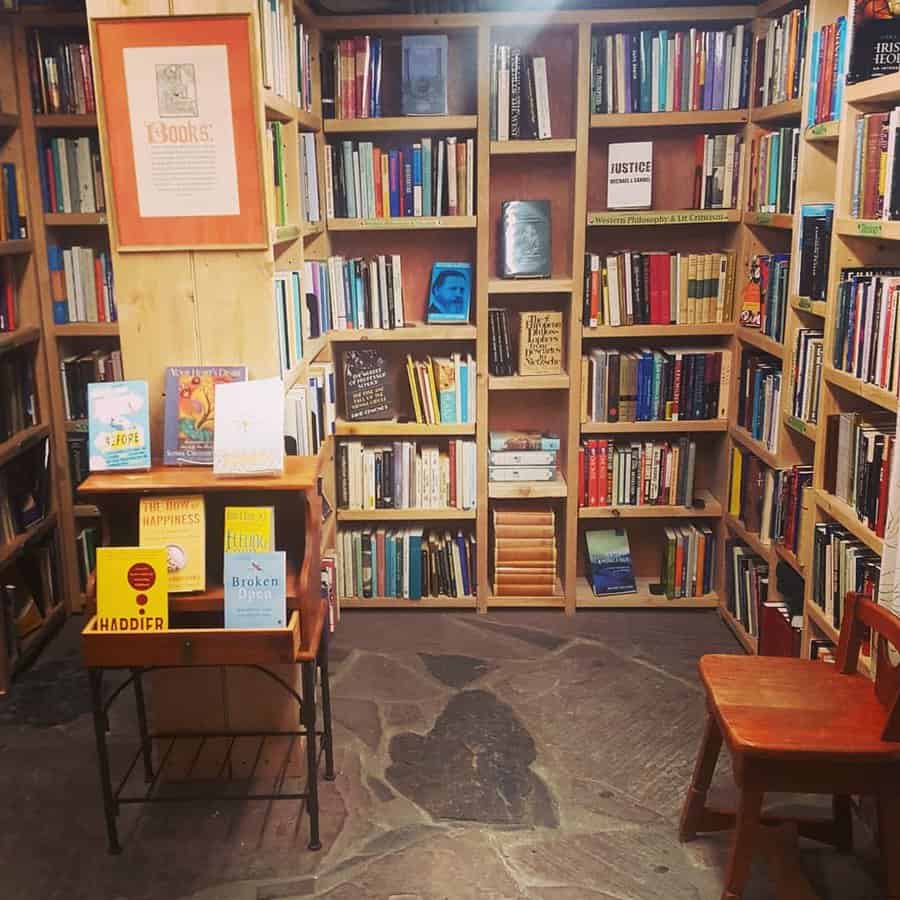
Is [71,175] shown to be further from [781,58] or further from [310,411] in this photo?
[781,58]

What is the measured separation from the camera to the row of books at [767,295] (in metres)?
3.15

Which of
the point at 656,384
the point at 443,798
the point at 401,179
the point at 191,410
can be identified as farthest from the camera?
the point at 656,384

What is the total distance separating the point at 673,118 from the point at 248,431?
209 centimetres

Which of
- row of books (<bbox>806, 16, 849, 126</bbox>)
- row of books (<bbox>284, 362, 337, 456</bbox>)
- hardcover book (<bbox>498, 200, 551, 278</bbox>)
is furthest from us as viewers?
hardcover book (<bbox>498, 200, 551, 278</bbox>)

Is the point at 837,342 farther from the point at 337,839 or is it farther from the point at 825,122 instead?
the point at 337,839

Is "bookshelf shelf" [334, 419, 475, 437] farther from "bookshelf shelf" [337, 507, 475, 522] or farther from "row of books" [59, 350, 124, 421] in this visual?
"row of books" [59, 350, 124, 421]

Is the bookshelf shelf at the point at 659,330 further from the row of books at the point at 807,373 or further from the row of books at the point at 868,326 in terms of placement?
the row of books at the point at 868,326

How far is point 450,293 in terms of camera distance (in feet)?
12.0

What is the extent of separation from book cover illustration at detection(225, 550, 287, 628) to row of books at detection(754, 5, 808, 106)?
222 cm

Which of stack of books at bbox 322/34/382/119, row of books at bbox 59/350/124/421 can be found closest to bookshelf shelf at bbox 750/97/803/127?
stack of books at bbox 322/34/382/119

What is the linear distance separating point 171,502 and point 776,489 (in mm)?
2006

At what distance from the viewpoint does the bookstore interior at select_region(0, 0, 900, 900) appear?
7.29 feet

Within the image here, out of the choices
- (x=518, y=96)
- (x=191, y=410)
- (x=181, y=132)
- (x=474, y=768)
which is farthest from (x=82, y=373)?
(x=474, y=768)

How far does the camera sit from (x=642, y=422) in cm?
367
